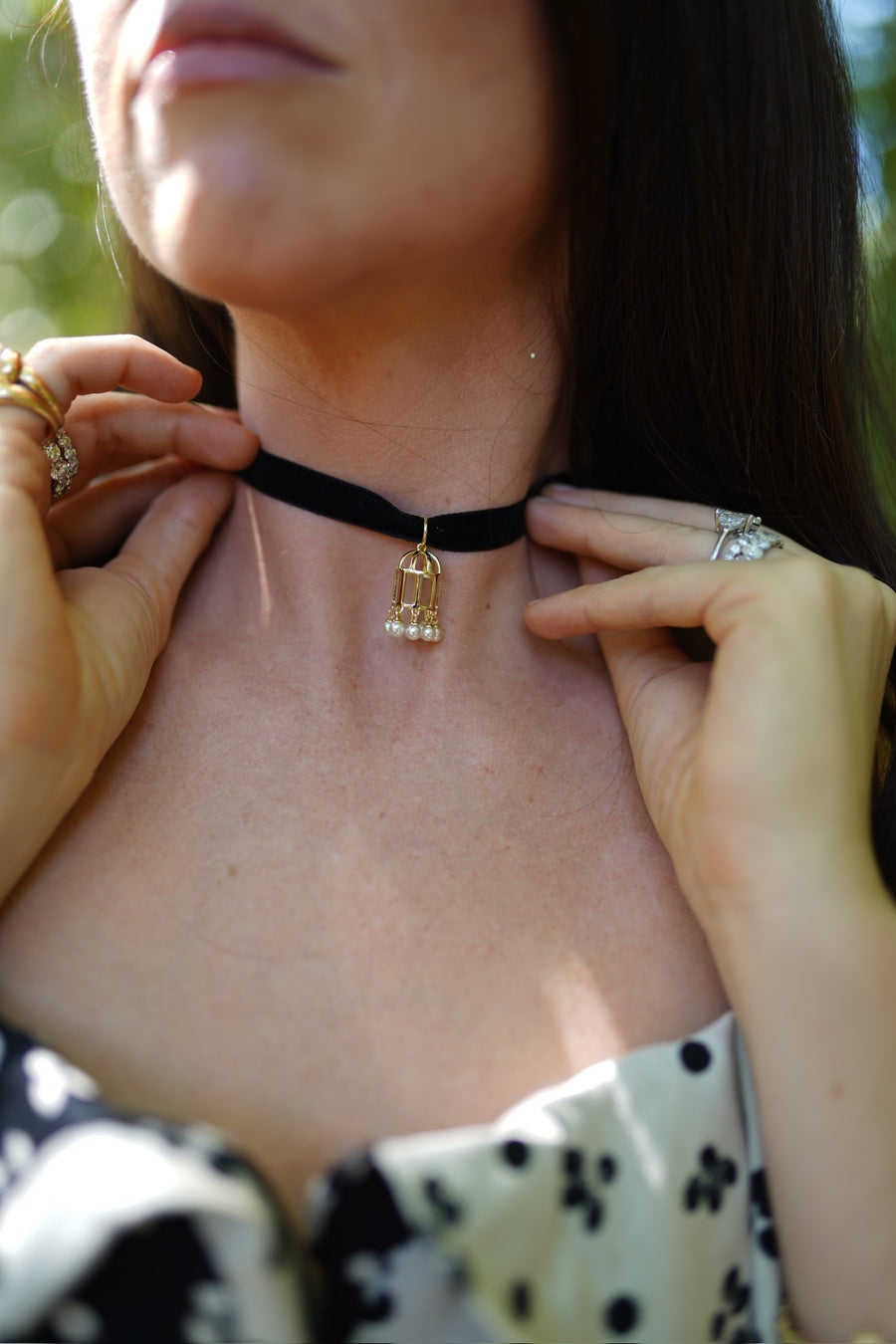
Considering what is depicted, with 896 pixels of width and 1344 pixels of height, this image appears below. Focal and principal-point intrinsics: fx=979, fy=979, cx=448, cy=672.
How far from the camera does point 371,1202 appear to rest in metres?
0.88

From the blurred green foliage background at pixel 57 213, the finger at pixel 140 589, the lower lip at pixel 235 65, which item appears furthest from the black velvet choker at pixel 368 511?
the blurred green foliage background at pixel 57 213

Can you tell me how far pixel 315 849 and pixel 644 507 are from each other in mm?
719

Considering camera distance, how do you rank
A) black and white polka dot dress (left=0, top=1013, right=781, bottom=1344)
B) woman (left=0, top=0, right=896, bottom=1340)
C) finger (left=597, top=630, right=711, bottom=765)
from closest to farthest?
1. black and white polka dot dress (left=0, top=1013, right=781, bottom=1344)
2. woman (left=0, top=0, right=896, bottom=1340)
3. finger (left=597, top=630, right=711, bottom=765)

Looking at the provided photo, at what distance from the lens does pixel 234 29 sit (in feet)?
3.48

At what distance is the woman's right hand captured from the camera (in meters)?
1.06

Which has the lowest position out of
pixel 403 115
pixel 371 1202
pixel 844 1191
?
pixel 844 1191

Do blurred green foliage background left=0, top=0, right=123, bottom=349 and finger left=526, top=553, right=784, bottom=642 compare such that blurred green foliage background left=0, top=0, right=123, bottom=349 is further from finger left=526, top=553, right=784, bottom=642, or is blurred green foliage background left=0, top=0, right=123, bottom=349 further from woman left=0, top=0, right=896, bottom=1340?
finger left=526, top=553, right=784, bottom=642

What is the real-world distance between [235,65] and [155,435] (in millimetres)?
563

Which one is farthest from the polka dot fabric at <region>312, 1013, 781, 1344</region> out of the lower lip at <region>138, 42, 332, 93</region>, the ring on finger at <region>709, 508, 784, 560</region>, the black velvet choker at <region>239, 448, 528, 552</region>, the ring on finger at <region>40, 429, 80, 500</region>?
the lower lip at <region>138, 42, 332, 93</region>

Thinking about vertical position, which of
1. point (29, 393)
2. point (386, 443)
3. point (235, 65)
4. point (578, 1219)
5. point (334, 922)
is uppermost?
point (235, 65)

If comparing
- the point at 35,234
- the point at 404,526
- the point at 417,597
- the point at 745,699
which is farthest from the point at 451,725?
the point at 35,234

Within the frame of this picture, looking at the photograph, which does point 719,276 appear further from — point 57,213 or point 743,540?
point 57,213

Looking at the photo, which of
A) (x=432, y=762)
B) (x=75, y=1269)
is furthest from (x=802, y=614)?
(x=75, y=1269)

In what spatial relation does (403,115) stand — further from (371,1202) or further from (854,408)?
(371,1202)
